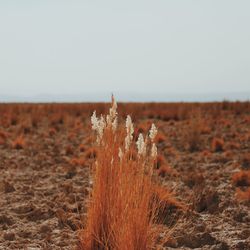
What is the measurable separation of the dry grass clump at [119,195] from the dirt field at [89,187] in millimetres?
172

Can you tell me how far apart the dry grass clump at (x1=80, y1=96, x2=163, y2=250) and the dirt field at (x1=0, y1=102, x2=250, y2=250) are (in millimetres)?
172

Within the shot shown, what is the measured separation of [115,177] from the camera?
315cm

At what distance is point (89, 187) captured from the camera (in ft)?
12.4

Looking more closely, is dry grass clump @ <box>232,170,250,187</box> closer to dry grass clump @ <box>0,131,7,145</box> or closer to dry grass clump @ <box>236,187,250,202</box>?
dry grass clump @ <box>236,187,250,202</box>

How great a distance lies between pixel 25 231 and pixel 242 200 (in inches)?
92.7

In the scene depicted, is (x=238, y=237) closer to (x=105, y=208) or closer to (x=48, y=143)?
(x=105, y=208)

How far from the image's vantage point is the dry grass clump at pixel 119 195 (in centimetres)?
293

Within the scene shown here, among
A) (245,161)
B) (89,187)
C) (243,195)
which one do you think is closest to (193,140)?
(245,161)

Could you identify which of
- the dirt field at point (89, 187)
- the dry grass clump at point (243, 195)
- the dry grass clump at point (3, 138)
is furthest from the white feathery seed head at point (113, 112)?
the dry grass clump at point (3, 138)

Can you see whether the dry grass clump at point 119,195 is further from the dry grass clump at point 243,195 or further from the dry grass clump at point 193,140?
the dry grass clump at point 193,140

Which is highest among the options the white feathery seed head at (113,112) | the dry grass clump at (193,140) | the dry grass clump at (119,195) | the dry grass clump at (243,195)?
the white feathery seed head at (113,112)

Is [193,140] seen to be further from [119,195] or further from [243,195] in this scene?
[119,195]

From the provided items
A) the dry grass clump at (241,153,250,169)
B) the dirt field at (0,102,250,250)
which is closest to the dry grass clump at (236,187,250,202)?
the dirt field at (0,102,250,250)

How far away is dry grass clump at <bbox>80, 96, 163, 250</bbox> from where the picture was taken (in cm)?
293
